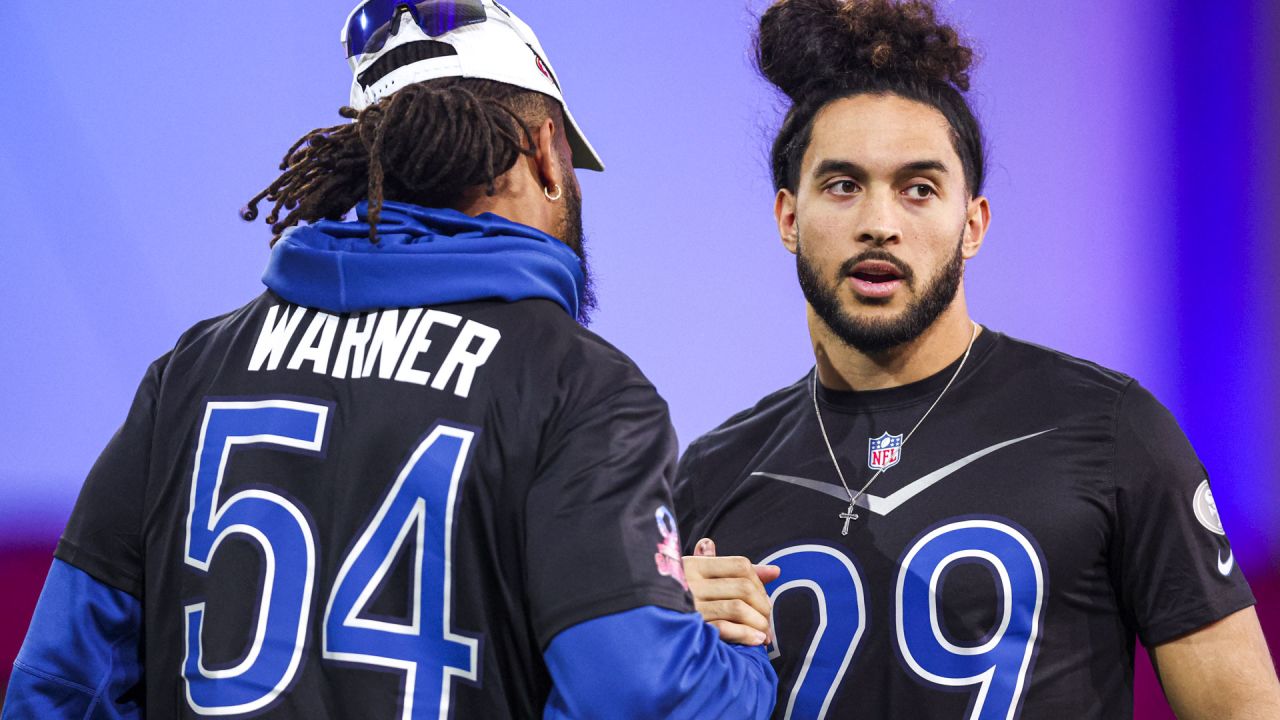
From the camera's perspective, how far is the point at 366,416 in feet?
4.07

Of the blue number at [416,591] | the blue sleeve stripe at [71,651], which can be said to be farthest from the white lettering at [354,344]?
the blue sleeve stripe at [71,651]

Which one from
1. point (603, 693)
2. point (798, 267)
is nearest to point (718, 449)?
point (798, 267)

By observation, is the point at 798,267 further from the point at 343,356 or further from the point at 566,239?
the point at 343,356

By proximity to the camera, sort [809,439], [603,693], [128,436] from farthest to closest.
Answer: [809,439]
[128,436]
[603,693]

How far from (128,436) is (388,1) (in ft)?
1.97

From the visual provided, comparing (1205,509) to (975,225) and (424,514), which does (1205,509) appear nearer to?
(975,225)

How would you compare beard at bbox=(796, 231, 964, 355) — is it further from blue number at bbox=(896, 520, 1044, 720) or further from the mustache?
blue number at bbox=(896, 520, 1044, 720)

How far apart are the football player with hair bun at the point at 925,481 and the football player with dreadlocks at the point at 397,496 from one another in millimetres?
262

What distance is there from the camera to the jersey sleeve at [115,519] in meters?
1.36

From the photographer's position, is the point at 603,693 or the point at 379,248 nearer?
the point at 603,693

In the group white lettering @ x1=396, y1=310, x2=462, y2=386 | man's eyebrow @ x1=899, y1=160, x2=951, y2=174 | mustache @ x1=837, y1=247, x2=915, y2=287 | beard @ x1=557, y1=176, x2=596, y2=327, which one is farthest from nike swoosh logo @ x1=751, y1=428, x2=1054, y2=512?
white lettering @ x1=396, y1=310, x2=462, y2=386

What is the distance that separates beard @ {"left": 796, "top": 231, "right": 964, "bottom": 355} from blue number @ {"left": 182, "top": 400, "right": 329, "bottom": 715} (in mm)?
891

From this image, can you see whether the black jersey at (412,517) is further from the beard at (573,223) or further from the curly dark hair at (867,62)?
the curly dark hair at (867,62)

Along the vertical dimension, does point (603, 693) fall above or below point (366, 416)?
below
